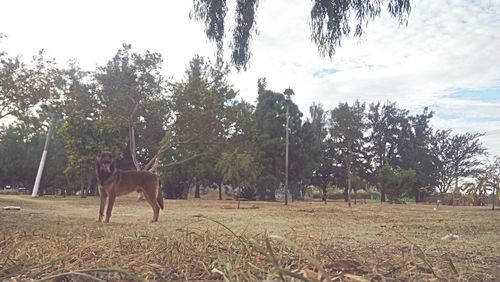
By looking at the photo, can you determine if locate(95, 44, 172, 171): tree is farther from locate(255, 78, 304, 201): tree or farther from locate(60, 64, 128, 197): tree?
locate(255, 78, 304, 201): tree

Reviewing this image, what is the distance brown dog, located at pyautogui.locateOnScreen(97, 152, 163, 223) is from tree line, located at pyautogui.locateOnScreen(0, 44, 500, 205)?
19.9ft

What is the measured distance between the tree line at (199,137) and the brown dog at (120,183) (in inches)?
238

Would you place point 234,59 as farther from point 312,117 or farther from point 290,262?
point 312,117

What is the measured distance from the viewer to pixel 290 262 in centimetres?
119

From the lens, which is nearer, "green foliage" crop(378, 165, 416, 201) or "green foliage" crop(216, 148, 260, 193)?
→ "green foliage" crop(216, 148, 260, 193)

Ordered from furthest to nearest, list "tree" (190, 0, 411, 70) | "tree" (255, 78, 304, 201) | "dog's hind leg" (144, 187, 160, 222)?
"tree" (255, 78, 304, 201), "dog's hind leg" (144, 187, 160, 222), "tree" (190, 0, 411, 70)

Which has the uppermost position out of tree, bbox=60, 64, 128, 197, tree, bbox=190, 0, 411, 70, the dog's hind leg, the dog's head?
tree, bbox=60, 64, 128, 197

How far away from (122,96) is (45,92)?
7280 mm

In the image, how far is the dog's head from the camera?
748 centimetres

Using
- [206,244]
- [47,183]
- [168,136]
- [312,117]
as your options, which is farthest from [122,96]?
[312,117]

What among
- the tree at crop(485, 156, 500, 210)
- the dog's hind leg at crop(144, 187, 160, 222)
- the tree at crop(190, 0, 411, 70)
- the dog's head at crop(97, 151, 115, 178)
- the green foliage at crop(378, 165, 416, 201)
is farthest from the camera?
the green foliage at crop(378, 165, 416, 201)

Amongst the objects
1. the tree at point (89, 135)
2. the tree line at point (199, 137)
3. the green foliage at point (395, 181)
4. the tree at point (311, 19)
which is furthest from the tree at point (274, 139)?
the tree at point (311, 19)

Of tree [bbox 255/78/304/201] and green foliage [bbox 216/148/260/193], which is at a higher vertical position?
tree [bbox 255/78/304/201]

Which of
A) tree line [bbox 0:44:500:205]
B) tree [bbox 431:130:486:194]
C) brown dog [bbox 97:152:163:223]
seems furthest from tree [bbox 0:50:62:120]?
tree [bbox 431:130:486:194]
